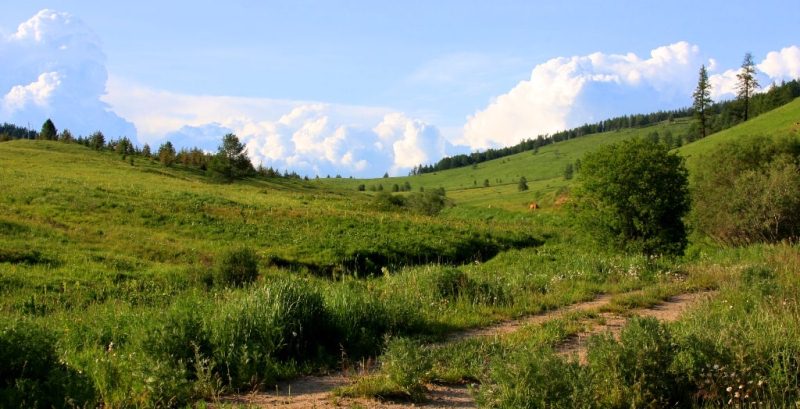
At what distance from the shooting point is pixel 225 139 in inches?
2800

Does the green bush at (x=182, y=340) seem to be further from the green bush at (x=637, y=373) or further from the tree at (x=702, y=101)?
the tree at (x=702, y=101)

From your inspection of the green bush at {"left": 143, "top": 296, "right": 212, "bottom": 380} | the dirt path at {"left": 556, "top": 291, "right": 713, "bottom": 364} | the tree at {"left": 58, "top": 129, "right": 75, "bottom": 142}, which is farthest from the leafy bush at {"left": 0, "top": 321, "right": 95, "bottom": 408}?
the tree at {"left": 58, "top": 129, "right": 75, "bottom": 142}

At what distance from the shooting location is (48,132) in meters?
82.4

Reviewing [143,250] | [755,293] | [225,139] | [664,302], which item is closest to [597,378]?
[755,293]

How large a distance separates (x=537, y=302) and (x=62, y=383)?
27.0 feet

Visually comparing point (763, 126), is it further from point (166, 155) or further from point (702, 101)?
point (166, 155)

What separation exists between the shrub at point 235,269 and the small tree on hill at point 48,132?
7827 cm

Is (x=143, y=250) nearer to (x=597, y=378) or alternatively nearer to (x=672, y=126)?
(x=597, y=378)

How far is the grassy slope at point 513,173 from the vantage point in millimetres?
125000

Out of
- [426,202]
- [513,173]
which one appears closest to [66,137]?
[426,202]

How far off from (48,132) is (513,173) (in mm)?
106416

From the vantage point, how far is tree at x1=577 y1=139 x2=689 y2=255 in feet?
64.9

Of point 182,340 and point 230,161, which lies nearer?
point 182,340

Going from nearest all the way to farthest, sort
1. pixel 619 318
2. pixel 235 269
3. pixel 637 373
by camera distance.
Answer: pixel 637 373 → pixel 619 318 → pixel 235 269
